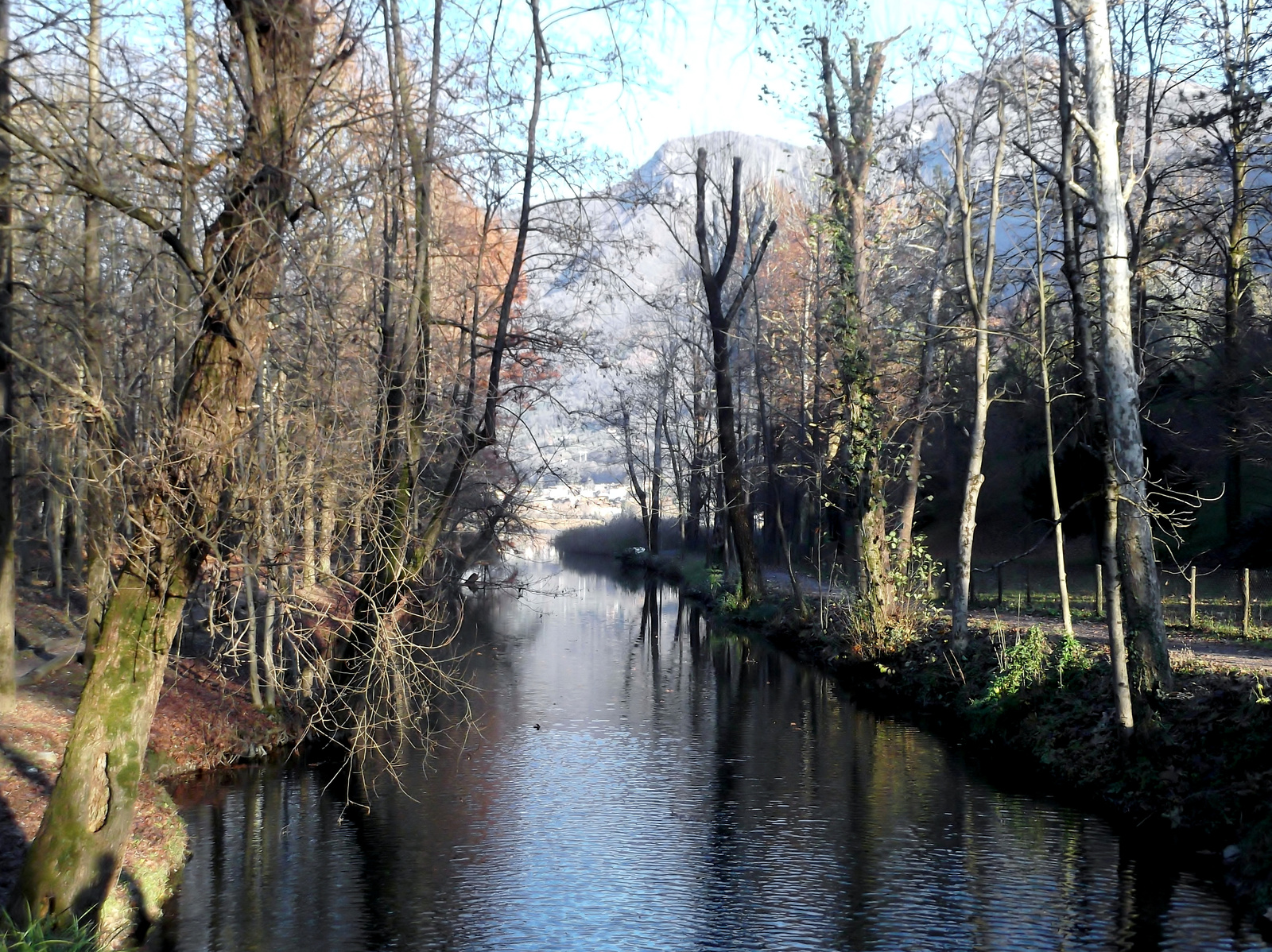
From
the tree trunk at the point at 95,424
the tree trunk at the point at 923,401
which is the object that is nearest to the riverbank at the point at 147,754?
the tree trunk at the point at 95,424

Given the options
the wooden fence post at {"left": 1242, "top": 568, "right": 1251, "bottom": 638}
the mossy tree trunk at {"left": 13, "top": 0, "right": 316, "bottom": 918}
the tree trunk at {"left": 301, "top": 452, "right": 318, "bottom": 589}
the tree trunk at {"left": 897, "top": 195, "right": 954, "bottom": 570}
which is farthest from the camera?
the tree trunk at {"left": 897, "top": 195, "right": 954, "bottom": 570}

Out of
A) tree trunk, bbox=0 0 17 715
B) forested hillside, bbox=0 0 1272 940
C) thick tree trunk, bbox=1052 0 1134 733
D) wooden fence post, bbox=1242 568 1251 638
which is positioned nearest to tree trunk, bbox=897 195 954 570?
forested hillside, bbox=0 0 1272 940

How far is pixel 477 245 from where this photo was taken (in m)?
17.7

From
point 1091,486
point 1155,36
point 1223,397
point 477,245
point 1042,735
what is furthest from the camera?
point 1091,486

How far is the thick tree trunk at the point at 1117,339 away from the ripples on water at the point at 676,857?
3.08 metres

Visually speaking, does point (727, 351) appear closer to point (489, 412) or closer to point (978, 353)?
point (978, 353)

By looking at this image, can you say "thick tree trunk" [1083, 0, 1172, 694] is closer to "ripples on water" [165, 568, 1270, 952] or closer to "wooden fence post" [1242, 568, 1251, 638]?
"ripples on water" [165, 568, 1270, 952]

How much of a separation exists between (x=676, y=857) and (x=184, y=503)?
7074 millimetres

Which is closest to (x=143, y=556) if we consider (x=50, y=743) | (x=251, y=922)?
(x=251, y=922)

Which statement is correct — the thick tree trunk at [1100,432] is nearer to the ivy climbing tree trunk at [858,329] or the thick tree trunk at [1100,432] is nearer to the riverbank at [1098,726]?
the riverbank at [1098,726]

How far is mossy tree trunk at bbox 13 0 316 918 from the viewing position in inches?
311

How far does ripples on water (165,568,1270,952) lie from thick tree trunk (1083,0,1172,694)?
3.08m

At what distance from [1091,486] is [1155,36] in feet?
37.8

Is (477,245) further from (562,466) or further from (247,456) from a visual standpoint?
(247,456)
